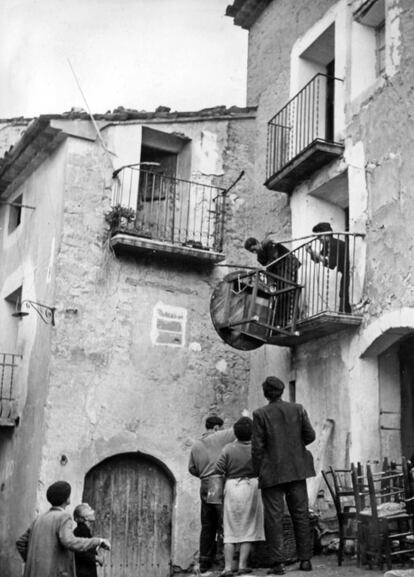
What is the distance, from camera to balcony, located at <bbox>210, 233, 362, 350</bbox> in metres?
12.0

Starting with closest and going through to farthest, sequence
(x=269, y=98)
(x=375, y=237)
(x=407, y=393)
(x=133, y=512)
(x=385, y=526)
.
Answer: (x=385, y=526), (x=375, y=237), (x=407, y=393), (x=133, y=512), (x=269, y=98)

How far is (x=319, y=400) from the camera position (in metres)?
12.5

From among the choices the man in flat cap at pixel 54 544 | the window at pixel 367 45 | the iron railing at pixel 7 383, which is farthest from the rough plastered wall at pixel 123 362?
the man in flat cap at pixel 54 544

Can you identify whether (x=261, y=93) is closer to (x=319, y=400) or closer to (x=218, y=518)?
(x=319, y=400)

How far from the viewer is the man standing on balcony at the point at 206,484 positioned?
33.5 ft

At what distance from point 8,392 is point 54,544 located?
A: 8.17m

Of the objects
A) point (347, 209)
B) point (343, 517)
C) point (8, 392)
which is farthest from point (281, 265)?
point (8, 392)

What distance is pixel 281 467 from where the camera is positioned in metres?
8.77

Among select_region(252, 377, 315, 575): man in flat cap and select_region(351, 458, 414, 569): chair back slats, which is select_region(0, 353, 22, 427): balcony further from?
select_region(351, 458, 414, 569): chair back slats

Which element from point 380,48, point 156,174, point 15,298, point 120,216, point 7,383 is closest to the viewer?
point 380,48

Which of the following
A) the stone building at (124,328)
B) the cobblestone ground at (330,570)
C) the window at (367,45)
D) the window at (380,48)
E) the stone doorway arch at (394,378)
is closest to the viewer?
the cobblestone ground at (330,570)

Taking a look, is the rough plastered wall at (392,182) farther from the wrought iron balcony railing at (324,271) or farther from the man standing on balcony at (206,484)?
the man standing on balcony at (206,484)

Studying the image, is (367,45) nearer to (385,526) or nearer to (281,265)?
(281,265)

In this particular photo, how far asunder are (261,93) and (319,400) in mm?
6091
